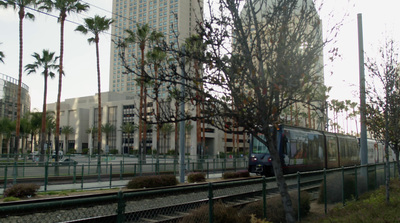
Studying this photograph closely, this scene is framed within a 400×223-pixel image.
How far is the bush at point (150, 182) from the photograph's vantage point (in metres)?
16.2

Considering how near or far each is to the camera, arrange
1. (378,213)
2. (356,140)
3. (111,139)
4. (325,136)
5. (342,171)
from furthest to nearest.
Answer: (111,139), (356,140), (325,136), (342,171), (378,213)

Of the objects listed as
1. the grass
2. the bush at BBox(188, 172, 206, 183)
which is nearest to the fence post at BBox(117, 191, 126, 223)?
the grass

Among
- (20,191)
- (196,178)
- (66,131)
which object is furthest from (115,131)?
(20,191)

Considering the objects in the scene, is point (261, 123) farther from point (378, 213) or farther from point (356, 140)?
point (356, 140)

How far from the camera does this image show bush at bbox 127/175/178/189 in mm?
16234

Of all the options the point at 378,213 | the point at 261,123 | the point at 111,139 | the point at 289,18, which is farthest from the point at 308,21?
the point at 111,139

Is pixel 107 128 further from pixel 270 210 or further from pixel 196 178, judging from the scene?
pixel 270 210

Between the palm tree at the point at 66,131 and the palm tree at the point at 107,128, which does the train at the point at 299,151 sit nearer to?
the palm tree at the point at 107,128

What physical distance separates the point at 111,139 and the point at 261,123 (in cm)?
10477

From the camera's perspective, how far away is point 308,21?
6.07 meters

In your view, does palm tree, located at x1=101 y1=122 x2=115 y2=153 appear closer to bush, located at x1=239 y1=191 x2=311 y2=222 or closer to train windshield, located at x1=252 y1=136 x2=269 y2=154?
train windshield, located at x1=252 y1=136 x2=269 y2=154

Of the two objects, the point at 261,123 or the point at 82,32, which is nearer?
the point at 261,123

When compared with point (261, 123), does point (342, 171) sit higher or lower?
lower

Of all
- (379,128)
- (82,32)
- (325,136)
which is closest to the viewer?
(379,128)
